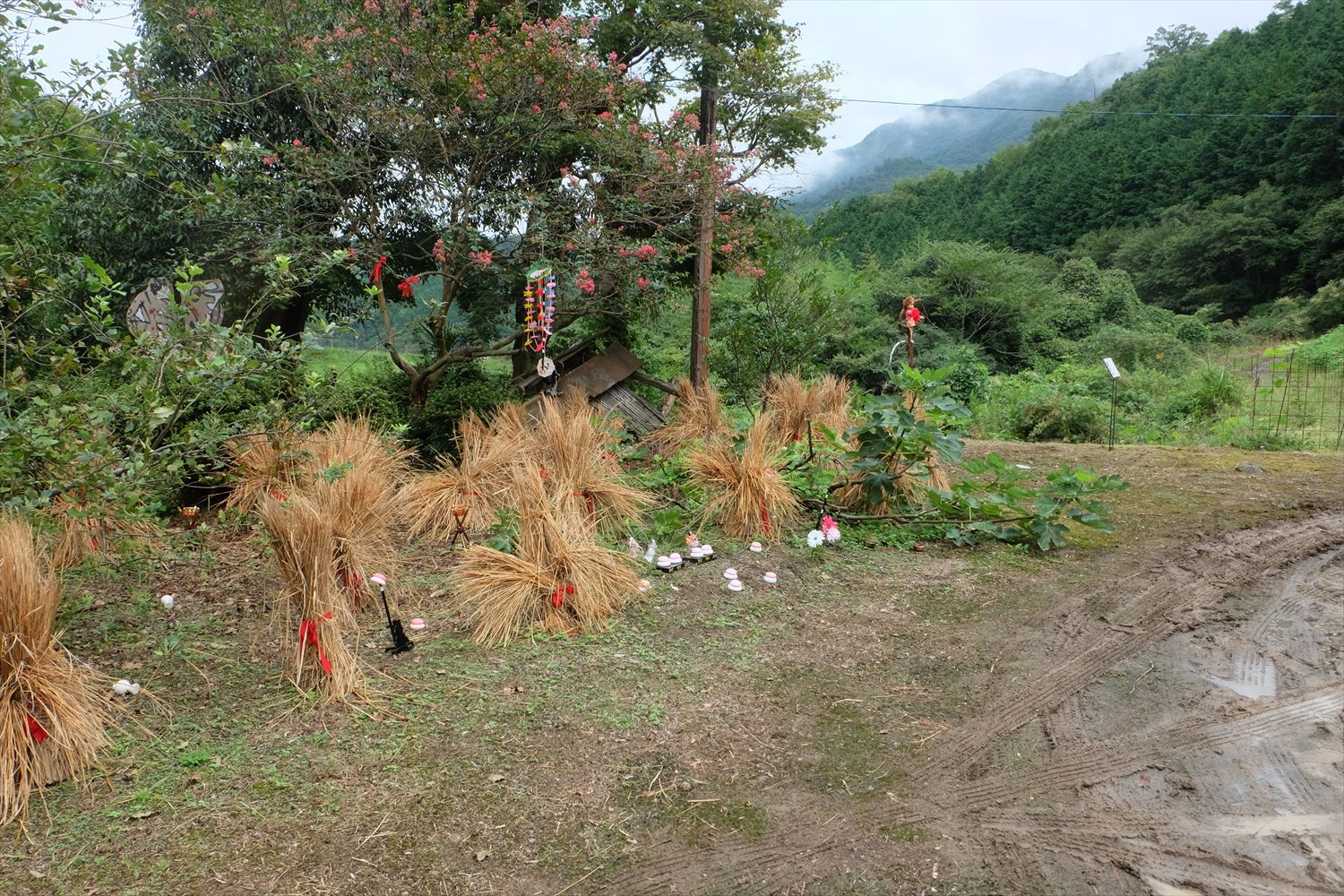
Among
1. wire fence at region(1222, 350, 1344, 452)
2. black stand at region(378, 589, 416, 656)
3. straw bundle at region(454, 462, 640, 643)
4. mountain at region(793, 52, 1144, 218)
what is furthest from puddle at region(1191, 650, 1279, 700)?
mountain at region(793, 52, 1144, 218)

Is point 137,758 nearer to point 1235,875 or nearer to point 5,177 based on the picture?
point 5,177

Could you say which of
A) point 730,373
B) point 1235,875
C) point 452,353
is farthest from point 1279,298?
point 1235,875

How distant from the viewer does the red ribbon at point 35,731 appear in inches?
79.8

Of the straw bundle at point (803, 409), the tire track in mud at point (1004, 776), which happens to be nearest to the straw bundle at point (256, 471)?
the straw bundle at point (803, 409)

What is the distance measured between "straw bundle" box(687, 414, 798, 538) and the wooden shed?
2.58 metres

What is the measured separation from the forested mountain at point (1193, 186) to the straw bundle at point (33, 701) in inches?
691

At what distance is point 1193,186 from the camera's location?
78.6ft

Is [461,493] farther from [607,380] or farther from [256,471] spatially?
[607,380]

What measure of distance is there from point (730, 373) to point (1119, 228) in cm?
2192

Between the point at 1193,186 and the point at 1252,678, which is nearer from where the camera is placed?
the point at 1252,678

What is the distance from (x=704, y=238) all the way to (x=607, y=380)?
164 centimetres

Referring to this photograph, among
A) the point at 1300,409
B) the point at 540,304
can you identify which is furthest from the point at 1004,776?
the point at 1300,409

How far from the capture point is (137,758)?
216 cm

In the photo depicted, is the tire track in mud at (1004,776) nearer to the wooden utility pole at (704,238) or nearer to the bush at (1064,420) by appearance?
the wooden utility pole at (704,238)
